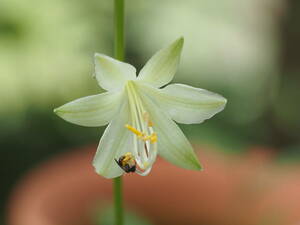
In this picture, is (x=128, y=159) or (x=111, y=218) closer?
(x=128, y=159)

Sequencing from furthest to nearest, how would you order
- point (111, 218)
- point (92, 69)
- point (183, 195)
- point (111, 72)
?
1. point (92, 69)
2. point (183, 195)
3. point (111, 218)
4. point (111, 72)

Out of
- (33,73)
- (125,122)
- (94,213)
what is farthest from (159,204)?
(33,73)

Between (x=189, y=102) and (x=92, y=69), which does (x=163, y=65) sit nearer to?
(x=189, y=102)

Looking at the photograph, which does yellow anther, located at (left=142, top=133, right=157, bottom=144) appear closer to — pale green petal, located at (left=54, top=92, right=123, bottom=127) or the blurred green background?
pale green petal, located at (left=54, top=92, right=123, bottom=127)

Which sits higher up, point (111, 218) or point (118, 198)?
point (118, 198)

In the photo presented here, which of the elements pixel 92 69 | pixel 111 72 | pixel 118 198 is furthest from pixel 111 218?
pixel 92 69

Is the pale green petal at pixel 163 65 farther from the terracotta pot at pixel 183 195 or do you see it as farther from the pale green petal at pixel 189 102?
the terracotta pot at pixel 183 195

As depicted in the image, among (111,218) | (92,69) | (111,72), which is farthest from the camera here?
(92,69)
